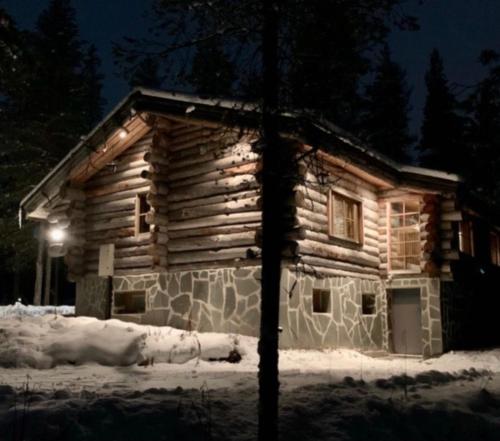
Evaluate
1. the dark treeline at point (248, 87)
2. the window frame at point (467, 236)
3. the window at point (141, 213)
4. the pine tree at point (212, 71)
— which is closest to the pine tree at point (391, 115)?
the dark treeline at point (248, 87)

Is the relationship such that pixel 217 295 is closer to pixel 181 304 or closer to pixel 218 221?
pixel 181 304

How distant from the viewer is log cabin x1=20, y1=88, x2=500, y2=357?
14742 millimetres

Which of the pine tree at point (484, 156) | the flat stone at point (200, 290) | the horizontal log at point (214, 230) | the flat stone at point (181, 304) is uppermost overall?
the pine tree at point (484, 156)

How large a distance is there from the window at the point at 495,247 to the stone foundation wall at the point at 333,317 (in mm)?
9124

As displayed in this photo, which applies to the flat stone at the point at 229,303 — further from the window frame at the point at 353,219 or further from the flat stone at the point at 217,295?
the window frame at the point at 353,219

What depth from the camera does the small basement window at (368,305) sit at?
60.0 feet

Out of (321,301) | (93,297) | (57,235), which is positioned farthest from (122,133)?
(321,301)

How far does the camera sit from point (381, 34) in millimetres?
6633

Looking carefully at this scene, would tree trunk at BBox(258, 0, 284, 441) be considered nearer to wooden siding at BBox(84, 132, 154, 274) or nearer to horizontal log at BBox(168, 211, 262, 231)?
horizontal log at BBox(168, 211, 262, 231)

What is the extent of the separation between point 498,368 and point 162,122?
11.2 metres

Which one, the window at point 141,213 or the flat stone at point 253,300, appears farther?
the window at point 141,213

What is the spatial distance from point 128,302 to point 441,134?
26.3m

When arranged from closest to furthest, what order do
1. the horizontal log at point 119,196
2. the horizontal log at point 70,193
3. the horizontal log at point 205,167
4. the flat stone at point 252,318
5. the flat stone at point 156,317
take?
1. the flat stone at point 252,318
2. the horizontal log at point 205,167
3. the flat stone at point 156,317
4. the horizontal log at point 119,196
5. the horizontal log at point 70,193

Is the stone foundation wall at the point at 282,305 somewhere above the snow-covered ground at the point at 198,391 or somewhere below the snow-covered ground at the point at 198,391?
above
